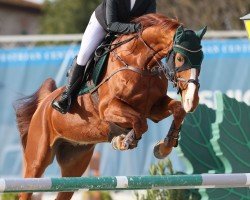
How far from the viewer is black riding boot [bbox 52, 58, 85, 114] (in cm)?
885

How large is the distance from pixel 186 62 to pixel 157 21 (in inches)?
23.5

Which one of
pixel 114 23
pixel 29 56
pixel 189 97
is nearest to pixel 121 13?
pixel 114 23

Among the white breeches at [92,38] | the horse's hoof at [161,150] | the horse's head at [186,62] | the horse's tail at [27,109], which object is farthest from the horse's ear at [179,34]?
the horse's tail at [27,109]

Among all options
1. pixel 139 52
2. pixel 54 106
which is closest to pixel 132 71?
pixel 139 52

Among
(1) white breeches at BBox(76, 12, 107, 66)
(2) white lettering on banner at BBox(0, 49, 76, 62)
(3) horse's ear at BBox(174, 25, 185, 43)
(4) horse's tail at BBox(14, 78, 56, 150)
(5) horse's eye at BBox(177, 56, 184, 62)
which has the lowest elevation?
(2) white lettering on banner at BBox(0, 49, 76, 62)

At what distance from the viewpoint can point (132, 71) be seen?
8.31 meters

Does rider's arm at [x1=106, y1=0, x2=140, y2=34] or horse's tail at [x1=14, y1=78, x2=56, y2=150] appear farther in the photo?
horse's tail at [x1=14, y1=78, x2=56, y2=150]

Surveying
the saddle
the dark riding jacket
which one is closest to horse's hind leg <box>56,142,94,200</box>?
the saddle

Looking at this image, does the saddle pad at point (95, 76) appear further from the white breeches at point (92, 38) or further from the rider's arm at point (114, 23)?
the rider's arm at point (114, 23)

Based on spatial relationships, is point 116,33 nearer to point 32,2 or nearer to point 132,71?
point 132,71

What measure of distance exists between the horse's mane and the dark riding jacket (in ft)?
0.22

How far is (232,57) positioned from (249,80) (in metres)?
0.38

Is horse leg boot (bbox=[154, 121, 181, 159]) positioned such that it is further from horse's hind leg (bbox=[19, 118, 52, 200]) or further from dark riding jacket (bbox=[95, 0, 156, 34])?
horse's hind leg (bbox=[19, 118, 52, 200])

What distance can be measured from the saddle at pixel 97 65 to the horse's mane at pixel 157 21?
366 millimetres
